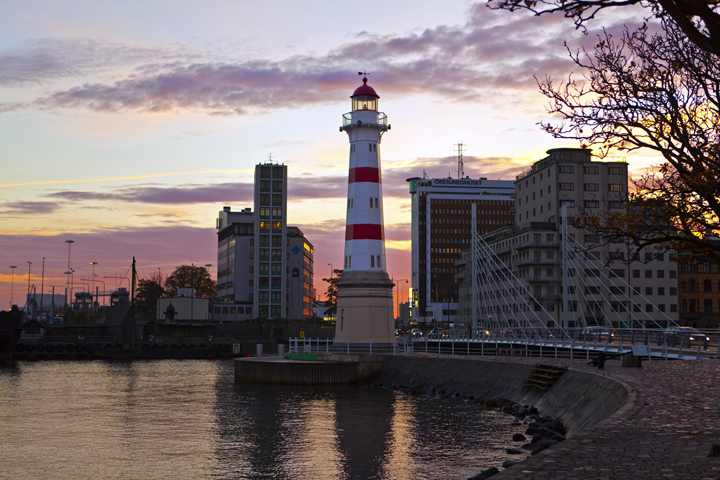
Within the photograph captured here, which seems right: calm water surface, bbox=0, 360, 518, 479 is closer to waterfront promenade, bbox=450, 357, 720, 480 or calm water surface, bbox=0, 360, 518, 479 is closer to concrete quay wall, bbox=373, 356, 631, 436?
concrete quay wall, bbox=373, 356, 631, 436

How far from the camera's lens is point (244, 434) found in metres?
29.1

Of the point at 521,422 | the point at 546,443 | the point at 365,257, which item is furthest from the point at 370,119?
the point at 546,443

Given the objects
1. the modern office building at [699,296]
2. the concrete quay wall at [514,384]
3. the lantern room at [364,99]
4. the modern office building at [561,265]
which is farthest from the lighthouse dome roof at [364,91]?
the modern office building at [699,296]

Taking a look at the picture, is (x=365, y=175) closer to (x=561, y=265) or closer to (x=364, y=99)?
(x=364, y=99)

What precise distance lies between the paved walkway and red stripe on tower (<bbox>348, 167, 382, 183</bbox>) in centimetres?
3310

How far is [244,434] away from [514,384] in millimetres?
16229

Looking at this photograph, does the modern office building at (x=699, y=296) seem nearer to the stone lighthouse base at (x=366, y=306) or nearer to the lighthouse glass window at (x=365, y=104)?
the lighthouse glass window at (x=365, y=104)

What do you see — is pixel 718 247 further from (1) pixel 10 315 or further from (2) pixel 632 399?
(1) pixel 10 315

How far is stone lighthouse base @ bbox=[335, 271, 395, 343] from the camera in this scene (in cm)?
5362

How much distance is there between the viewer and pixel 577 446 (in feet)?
46.6

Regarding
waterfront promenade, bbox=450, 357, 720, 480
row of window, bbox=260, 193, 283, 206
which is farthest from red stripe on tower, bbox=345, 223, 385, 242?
row of window, bbox=260, 193, 283, 206

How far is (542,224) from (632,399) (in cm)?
10408

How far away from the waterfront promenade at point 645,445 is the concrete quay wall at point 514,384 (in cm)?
167

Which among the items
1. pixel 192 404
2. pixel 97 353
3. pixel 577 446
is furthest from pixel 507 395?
pixel 97 353
